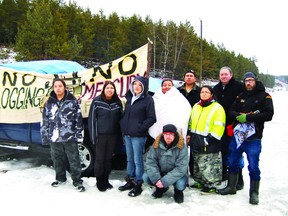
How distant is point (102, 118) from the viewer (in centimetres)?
428

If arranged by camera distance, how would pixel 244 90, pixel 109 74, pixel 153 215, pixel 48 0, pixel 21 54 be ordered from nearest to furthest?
pixel 153 215, pixel 244 90, pixel 109 74, pixel 21 54, pixel 48 0

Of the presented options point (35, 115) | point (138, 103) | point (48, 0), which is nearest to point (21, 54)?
point (48, 0)

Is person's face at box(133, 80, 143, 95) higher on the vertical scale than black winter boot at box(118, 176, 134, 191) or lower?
higher

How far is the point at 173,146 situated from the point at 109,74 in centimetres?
189

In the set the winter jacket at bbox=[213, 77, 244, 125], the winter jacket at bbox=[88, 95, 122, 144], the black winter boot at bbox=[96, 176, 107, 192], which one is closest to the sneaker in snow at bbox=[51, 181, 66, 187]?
the black winter boot at bbox=[96, 176, 107, 192]

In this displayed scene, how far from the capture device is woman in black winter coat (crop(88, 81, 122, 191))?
429cm

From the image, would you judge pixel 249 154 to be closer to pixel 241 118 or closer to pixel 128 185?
pixel 241 118

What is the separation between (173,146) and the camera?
4.05 metres

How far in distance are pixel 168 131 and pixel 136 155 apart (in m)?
0.65

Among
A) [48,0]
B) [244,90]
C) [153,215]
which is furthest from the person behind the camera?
[48,0]

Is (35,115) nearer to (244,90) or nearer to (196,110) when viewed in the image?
(196,110)

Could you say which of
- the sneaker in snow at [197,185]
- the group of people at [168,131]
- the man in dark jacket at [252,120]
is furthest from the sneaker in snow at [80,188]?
the man in dark jacket at [252,120]

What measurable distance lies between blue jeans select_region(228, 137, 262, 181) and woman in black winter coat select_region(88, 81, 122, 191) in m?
1.77

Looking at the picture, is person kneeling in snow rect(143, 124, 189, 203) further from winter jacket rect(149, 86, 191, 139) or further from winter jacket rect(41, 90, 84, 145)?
winter jacket rect(41, 90, 84, 145)
